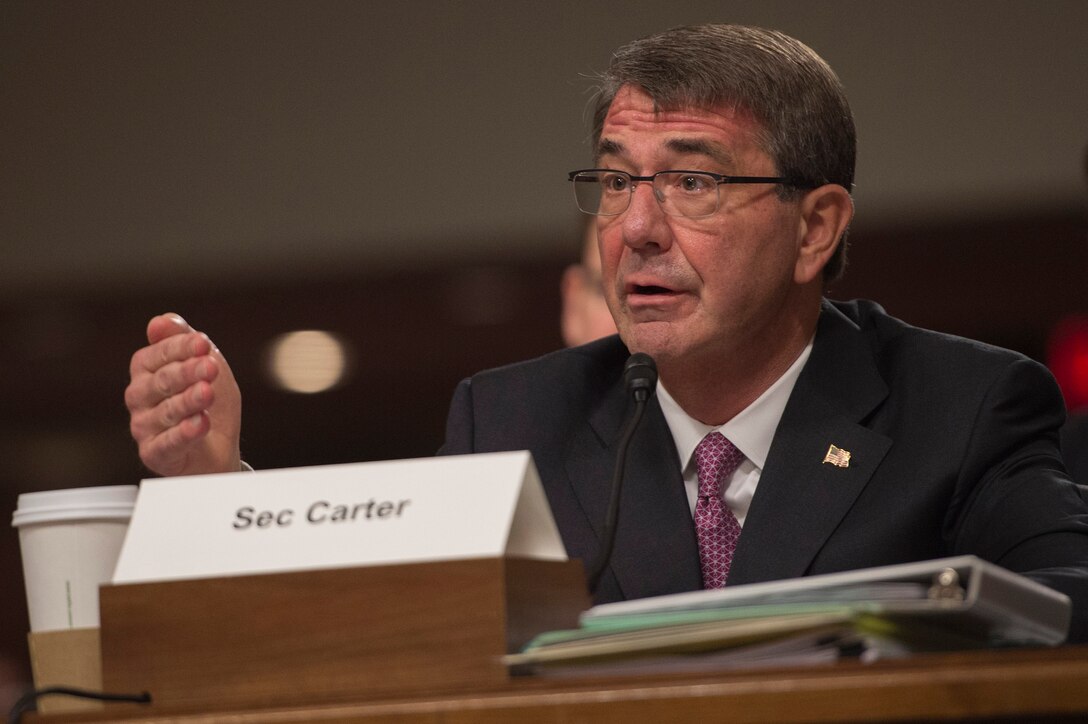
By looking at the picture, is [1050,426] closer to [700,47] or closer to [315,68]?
[700,47]

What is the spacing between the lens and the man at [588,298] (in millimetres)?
3213

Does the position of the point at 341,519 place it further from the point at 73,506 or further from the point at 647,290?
the point at 647,290

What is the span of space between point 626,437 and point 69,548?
506mm

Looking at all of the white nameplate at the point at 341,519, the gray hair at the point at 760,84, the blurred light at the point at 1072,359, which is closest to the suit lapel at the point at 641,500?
the gray hair at the point at 760,84

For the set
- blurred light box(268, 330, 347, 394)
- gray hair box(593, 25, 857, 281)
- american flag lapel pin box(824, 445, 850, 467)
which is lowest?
blurred light box(268, 330, 347, 394)

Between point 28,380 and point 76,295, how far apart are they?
0.70m

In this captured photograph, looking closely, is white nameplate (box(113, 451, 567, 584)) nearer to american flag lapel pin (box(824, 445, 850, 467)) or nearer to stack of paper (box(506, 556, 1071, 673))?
stack of paper (box(506, 556, 1071, 673))

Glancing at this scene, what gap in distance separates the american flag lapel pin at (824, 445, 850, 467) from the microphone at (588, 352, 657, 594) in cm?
40

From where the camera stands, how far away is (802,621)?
0.89 m

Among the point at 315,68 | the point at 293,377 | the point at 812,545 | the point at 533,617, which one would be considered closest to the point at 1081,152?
the point at 315,68

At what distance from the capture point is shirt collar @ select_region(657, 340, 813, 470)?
6.10ft

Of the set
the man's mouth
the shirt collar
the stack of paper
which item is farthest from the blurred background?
the stack of paper

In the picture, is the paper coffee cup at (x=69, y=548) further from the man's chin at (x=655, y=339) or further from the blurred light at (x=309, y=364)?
the blurred light at (x=309, y=364)

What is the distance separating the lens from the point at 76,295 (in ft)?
17.8
